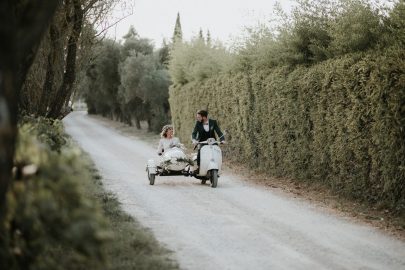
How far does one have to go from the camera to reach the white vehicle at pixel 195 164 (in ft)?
40.5

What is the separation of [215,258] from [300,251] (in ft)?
3.93

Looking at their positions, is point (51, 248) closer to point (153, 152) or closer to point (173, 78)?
point (153, 152)

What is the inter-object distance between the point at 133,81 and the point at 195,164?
1148 inches

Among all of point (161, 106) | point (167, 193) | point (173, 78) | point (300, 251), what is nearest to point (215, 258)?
point (300, 251)

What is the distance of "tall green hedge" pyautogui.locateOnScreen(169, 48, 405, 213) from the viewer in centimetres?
870

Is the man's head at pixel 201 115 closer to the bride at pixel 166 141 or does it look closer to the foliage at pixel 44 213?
the bride at pixel 166 141

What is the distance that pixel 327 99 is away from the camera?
36.7 ft

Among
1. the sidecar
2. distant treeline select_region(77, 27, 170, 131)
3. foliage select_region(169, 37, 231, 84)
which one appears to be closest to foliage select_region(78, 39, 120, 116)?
distant treeline select_region(77, 27, 170, 131)

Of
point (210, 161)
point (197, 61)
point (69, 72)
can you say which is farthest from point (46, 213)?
point (197, 61)

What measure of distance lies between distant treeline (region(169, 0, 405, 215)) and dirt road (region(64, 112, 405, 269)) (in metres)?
1.18

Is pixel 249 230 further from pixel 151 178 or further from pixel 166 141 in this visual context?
pixel 166 141

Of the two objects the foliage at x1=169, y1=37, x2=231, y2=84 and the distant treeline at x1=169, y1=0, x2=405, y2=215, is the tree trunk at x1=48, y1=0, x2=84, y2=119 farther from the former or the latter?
the foliage at x1=169, y1=37, x2=231, y2=84

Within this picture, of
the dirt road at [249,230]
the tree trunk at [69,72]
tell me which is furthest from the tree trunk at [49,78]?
the dirt road at [249,230]

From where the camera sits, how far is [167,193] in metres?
11.5
